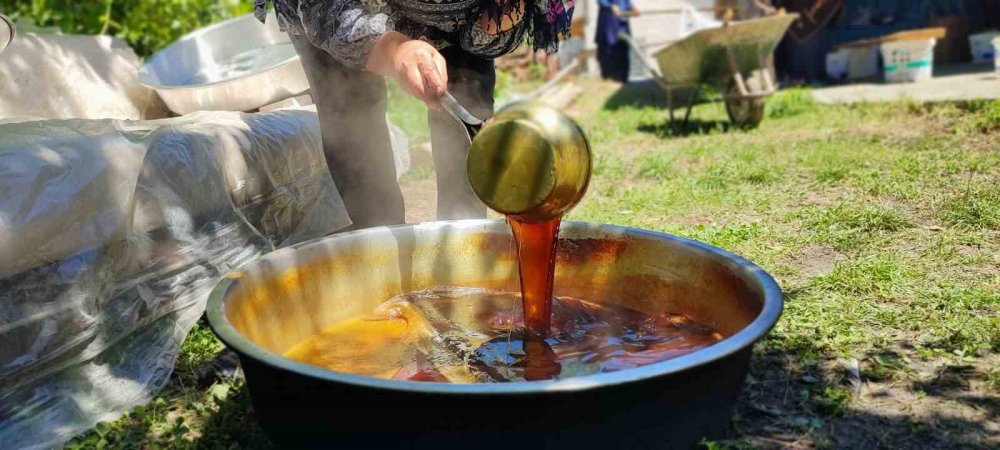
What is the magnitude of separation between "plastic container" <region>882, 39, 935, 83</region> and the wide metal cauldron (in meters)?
6.93

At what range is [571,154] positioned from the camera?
2021 millimetres

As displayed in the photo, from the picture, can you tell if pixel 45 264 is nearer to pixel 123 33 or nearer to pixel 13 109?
pixel 13 109

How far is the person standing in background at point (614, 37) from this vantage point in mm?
10602

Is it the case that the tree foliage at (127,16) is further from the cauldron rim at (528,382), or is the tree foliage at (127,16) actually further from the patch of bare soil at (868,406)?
the patch of bare soil at (868,406)

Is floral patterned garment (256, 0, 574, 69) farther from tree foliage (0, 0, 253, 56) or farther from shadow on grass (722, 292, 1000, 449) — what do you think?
tree foliage (0, 0, 253, 56)

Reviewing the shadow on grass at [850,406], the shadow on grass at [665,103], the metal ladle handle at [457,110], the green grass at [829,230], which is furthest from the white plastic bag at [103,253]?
the shadow on grass at [665,103]

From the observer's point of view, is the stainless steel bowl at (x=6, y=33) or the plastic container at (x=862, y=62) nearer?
the stainless steel bowl at (x=6, y=33)

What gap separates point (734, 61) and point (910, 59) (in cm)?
263

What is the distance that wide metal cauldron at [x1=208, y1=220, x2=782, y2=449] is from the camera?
156 centimetres

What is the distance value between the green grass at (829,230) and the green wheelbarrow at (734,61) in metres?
0.26

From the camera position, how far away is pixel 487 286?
272cm

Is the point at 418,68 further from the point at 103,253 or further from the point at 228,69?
the point at 228,69

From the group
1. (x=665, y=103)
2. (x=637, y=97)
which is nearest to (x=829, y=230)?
(x=665, y=103)

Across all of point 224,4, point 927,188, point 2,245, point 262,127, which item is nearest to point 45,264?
point 2,245
